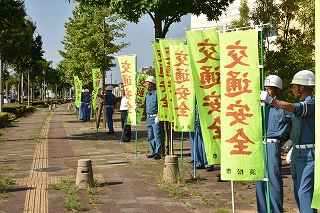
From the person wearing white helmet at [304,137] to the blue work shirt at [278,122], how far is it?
1.63 feet

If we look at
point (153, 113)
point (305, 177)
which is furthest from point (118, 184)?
point (305, 177)

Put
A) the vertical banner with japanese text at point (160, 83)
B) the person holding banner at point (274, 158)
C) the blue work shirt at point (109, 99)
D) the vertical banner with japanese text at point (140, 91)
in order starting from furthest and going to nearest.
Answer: the blue work shirt at point (109, 99)
the vertical banner with japanese text at point (140, 91)
the vertical banner with japanese text at point (160, 83)
the person holding banner at point (274, 158)

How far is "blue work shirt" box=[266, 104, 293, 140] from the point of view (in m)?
6.34

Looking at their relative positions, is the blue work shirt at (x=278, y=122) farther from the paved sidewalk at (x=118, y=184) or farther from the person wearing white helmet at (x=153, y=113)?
the person wearing white helmet at (x=153, y=113)

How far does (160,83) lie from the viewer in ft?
36.7

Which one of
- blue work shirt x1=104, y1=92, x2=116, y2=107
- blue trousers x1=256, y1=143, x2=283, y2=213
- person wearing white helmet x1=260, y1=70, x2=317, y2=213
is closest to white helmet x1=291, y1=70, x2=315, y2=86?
person wearing white helmet x1=260, y1=70, x2=317, y2=213

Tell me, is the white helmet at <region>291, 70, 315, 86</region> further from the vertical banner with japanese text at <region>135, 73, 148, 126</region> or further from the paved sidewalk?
the vertical banner with japanese text at <region>135, 73, 148, 126</region>

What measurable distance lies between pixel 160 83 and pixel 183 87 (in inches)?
59.3

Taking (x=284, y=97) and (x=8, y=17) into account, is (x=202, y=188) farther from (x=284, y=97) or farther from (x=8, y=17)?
(x=8, y=17)

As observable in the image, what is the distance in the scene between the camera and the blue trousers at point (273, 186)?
6.20 meters

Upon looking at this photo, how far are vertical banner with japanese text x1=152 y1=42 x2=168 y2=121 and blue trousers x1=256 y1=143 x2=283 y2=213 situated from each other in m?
5.17

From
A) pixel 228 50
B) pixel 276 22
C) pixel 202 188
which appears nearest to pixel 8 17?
pixel 276 22

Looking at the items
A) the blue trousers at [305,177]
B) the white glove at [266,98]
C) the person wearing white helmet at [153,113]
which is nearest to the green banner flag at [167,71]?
the person wearing white helmet at [153,113]

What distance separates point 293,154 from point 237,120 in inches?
33.0
